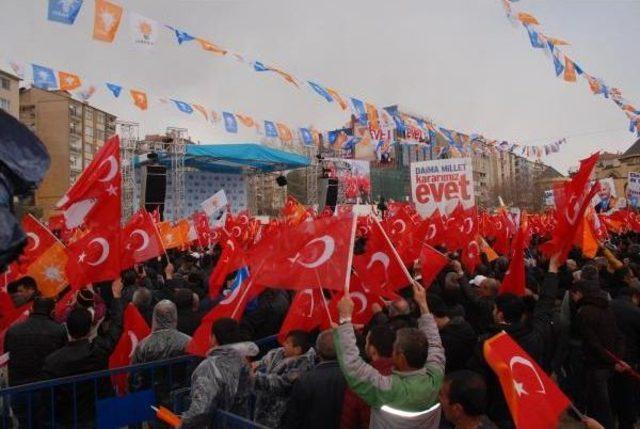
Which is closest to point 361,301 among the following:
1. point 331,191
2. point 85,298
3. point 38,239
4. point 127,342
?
point 127,342

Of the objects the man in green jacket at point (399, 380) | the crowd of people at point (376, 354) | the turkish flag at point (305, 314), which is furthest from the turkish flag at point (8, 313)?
the man in green jacket at point (399, 380)

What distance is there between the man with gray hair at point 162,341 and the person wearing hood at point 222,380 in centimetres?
110

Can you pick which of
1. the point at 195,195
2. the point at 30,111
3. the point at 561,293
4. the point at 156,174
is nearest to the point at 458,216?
the point at 561,293

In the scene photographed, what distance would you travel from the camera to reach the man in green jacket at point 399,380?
291 centimetres

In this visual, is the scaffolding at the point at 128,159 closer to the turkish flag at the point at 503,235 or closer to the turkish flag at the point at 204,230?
the turkish flag at the point at 204,230

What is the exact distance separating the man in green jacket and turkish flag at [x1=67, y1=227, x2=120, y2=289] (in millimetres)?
3976

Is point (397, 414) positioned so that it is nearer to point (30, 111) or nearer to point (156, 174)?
point (156, 174)

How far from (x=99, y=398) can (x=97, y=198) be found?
2.57 metres

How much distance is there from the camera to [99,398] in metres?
4.70

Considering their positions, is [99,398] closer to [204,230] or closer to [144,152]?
[204,230]

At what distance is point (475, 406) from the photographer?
2746 mm

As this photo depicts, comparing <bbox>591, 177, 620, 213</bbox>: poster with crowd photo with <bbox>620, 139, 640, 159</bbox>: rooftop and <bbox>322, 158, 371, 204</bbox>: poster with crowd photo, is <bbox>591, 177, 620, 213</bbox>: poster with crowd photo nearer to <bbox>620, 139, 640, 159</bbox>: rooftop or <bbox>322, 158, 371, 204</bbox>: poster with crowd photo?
<bbox>322, 158, 371, 204</bbox>: poster with crowd photo

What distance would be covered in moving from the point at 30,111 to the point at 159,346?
2771 inches

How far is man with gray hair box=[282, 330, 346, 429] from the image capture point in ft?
11.7
